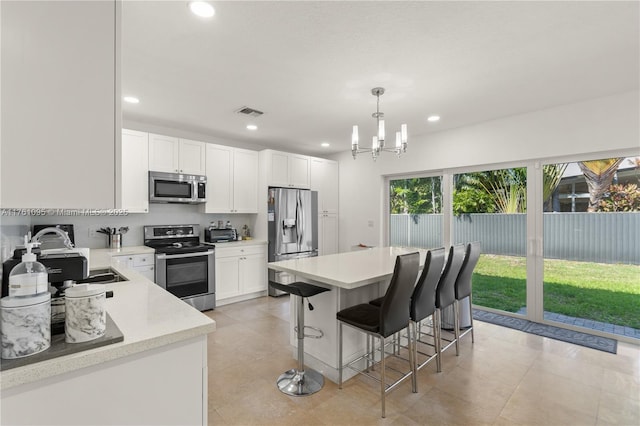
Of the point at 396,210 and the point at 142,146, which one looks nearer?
the point at 142,146

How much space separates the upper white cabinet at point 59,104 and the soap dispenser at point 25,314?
0.75 ft

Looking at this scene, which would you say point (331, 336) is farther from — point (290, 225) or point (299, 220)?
point (299, 220)

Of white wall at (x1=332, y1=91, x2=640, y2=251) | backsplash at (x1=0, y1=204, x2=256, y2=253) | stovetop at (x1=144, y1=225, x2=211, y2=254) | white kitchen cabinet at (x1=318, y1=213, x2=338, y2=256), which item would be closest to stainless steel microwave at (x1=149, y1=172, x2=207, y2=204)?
backsplash at (x1=0, y1=204, x2=256, y2=253)

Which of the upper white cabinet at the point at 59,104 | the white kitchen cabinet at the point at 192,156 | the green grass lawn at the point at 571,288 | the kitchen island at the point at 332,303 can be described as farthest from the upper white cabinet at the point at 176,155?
the green grass lawn at the point at 571,288

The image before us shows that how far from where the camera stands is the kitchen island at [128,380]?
91 cm

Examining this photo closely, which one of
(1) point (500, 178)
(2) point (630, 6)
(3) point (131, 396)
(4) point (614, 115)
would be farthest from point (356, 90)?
(3) point (131, 396)

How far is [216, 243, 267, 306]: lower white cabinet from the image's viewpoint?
173 inches

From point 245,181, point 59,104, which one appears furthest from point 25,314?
point 245,181

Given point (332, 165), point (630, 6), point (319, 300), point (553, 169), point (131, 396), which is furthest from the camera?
point (332, 165)

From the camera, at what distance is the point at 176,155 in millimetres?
4199

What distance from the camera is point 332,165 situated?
19.5 ft

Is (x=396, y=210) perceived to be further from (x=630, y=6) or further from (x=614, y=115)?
(x=630, y=6)

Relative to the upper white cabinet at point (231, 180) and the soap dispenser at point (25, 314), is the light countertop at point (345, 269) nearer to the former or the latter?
the soap dispenser at point (25, 314)

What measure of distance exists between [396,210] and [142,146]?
395 cm
